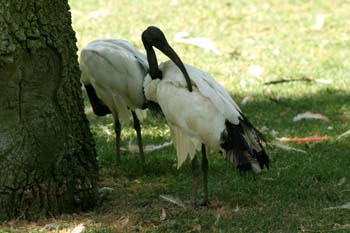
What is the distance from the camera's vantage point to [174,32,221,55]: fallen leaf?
468 inches

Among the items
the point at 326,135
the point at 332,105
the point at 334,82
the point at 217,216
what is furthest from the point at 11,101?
the point at 334,82

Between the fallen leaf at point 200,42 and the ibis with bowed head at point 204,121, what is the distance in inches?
215

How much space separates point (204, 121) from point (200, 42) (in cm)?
604

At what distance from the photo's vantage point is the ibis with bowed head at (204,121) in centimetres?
608

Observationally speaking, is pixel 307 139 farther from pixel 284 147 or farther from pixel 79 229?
pixel 79 229

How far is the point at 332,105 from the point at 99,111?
107 inches

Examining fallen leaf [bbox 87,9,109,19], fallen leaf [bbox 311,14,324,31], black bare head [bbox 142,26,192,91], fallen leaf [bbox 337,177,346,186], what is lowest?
fallen leaf [bbox 337,177,346,186]

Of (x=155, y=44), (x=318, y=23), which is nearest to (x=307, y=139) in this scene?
(x=155, y=44)

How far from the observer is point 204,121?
20.1ft

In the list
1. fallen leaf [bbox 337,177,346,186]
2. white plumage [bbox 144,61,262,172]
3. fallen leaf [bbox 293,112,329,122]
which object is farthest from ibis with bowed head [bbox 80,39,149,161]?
fallen leaf [bbox 293,112,329,122]

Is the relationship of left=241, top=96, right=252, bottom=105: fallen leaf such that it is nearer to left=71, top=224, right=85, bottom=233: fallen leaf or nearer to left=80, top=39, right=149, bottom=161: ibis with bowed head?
left=80, top=39, right=149, bottom=161: ibis with bowed head

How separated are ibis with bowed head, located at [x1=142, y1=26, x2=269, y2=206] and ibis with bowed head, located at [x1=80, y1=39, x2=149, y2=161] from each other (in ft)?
2.71

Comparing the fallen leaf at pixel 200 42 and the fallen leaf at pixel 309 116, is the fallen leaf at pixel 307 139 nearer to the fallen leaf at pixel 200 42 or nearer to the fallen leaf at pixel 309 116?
the fallen leaf at pixel 309 116

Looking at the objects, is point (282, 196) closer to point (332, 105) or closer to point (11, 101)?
point (11, 101)
